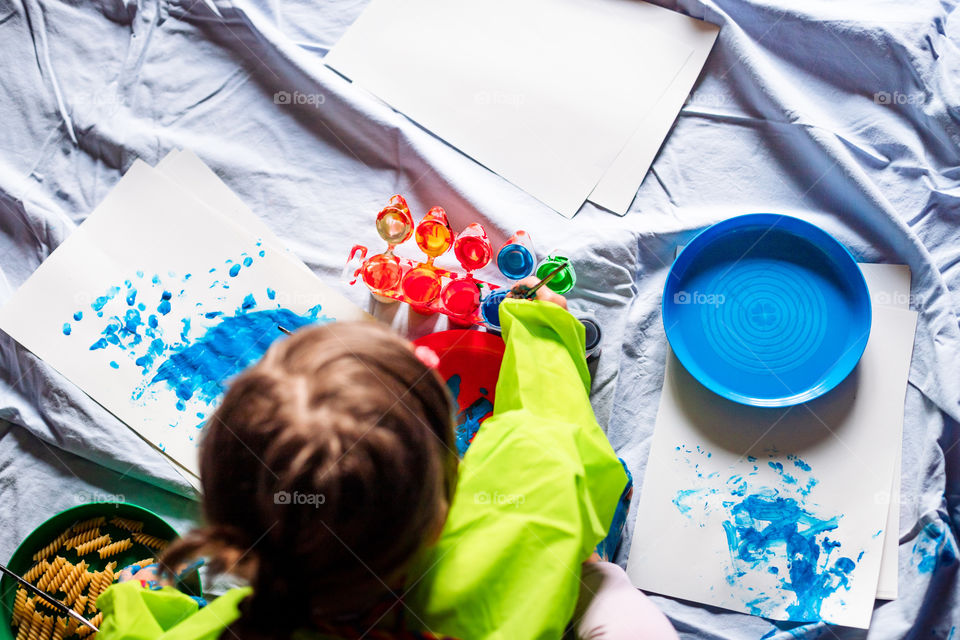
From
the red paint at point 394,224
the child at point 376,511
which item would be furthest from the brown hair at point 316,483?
the red paint at point 394,224

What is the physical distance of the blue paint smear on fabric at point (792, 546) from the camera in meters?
1.00

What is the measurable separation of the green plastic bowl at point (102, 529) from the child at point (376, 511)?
0.29 feet

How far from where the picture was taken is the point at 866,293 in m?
1.03

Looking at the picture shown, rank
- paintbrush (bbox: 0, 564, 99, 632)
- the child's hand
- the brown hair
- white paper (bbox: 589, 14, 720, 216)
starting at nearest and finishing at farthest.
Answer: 1. the brown hair
2. paintbrush (bbox: 0, 564, 99, 632)
3. the child's hand
4. white paper (bbox: 589, 14, 720, 216)

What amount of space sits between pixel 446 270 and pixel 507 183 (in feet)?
0.57

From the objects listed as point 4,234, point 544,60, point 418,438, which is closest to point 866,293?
point 544,60

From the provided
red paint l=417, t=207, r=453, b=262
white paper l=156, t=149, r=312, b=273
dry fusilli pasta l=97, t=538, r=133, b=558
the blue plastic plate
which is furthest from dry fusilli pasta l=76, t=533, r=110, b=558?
the blue plastic plate

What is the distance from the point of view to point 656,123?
1146 mm

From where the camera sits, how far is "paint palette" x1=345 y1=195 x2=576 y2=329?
3.51ft

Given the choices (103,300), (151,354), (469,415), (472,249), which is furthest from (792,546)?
(103,300)

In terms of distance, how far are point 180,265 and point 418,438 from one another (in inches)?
24.7

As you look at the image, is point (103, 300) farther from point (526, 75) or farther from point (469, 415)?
point (526, 75)

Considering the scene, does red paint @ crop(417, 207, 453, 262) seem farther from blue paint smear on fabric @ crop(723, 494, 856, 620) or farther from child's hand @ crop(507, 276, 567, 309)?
blue paint smear on fabric @ crop(723, 494, 856, 620)

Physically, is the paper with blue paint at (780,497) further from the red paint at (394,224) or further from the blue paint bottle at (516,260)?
the red paint at (394,224)
